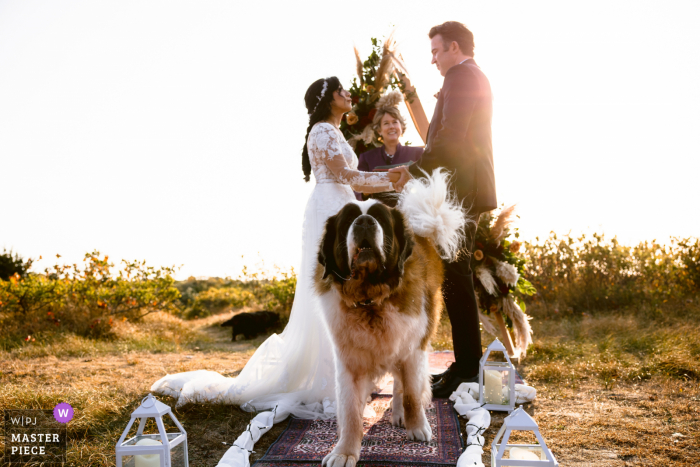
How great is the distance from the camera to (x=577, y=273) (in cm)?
821

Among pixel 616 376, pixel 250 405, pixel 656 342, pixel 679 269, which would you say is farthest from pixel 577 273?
pixel 250 405

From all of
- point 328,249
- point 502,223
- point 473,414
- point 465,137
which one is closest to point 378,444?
point 473,414

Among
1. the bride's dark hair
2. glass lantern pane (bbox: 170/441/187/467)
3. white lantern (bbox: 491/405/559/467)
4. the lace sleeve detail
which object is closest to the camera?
white lantern (bbox: 491/405/559/467)

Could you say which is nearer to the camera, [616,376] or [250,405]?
[250,405]

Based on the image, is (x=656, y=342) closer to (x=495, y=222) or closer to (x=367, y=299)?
(x=495, y=222)

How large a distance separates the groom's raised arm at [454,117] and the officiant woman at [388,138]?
1.33 metres

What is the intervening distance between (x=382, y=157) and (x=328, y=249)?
2.52 m

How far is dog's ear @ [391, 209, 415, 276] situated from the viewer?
257 centimetres

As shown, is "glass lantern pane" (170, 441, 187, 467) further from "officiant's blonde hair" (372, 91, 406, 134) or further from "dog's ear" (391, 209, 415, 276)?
"officiant's blonde hair" (372, 91, 406, 134)

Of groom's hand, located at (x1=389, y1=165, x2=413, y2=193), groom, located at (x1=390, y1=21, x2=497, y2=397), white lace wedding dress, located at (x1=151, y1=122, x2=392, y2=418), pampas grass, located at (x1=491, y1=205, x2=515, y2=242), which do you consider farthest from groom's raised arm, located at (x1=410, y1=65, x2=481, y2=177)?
pampas grass, located at (x1=491, y1=205, x2=515, y2=242)

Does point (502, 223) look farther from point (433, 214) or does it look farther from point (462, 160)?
point (433, 214)

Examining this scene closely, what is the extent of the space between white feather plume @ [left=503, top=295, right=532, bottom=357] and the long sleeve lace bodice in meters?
1.77

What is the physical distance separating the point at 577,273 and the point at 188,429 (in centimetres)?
756

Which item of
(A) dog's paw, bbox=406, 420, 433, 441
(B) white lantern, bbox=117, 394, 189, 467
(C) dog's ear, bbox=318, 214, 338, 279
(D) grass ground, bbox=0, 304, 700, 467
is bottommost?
(D) grass ground, bbox=0, 304, 700, 467
